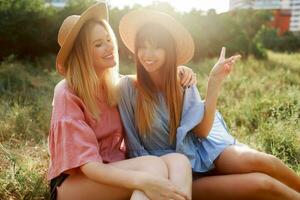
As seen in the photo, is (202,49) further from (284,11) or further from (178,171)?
(284,11)

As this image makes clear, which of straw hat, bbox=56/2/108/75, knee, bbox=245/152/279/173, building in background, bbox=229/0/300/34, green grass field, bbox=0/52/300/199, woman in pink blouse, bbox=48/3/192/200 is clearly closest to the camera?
woman in pink blouse, bbox=48/3/192/200

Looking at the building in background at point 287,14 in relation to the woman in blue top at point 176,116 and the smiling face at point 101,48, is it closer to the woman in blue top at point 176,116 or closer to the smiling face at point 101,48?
the woman in blue top at point 176,116

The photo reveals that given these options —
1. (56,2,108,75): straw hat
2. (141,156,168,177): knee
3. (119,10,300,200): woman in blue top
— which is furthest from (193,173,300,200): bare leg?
(56,2,108,75): straw hat

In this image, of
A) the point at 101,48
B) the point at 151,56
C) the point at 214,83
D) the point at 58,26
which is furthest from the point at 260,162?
the point at 58,26

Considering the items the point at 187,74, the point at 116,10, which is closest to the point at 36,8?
the point at 116,10

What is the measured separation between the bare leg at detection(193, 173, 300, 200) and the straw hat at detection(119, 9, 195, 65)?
2.43ft

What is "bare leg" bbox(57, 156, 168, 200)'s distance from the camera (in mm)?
2454

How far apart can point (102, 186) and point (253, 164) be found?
87 cm

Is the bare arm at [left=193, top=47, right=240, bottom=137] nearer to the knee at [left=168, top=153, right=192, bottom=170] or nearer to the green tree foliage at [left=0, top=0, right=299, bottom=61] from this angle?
the knee at [left=168, top=153, right=192, bottom=170]

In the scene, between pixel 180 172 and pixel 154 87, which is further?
pixel 154 87

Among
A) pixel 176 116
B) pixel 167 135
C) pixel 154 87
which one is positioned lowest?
pixel 167 135

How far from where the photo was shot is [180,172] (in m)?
2.44

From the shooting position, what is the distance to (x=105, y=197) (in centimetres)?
252

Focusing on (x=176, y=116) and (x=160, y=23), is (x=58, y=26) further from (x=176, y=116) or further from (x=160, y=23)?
(x=176, y=116)
